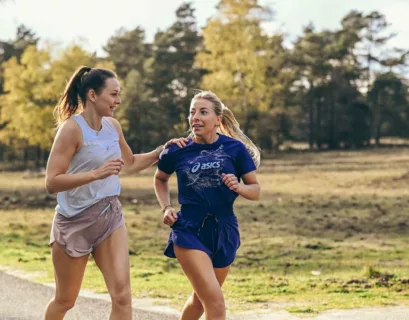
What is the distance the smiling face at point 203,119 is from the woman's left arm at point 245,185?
36cm

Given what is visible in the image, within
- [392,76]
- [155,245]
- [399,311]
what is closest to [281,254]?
[155,245]

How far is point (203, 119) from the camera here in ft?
16.0

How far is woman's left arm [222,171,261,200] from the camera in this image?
464 cm

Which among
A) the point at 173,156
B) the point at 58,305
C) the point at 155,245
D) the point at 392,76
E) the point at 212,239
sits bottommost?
the point at 155,245

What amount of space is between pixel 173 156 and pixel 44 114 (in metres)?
46.7

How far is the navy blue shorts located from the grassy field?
229cm

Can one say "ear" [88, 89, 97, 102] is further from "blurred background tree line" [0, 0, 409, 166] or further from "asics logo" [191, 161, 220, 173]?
"blurred background tree line" [0, 0, 409, 166]

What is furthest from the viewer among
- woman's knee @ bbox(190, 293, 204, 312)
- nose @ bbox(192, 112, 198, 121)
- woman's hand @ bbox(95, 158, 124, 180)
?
woman's knee @ bbox(190, 293, 204, 312)

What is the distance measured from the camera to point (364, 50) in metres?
67.5

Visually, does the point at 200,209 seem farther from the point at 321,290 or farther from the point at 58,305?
the point at 321,290

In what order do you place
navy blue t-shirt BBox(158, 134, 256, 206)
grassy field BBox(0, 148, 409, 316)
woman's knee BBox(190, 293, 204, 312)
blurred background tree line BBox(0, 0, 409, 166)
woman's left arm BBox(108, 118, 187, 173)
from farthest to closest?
blurred background tree line BBox(0, 0, 409, 166) < grassy field BBox(0, 148, 409, 316) < woman's left arm BBox(108, 118, 187, 173) < woman's knee BBox(190, 293, 204, 312) < navy blue t-shirt BBox(158, 134, 256, 206)

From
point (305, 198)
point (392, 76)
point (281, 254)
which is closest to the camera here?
point (281, 254)

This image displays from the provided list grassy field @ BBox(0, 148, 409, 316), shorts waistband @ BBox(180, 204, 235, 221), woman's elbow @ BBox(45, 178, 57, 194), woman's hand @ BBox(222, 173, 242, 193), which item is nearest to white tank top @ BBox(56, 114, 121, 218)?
woman's elbow @ BBox(45, 178, 57, 194)

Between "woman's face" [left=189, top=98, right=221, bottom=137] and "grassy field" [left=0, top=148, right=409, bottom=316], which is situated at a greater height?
"woman's face" [left=189, top=98, right=221, bottom=137]
